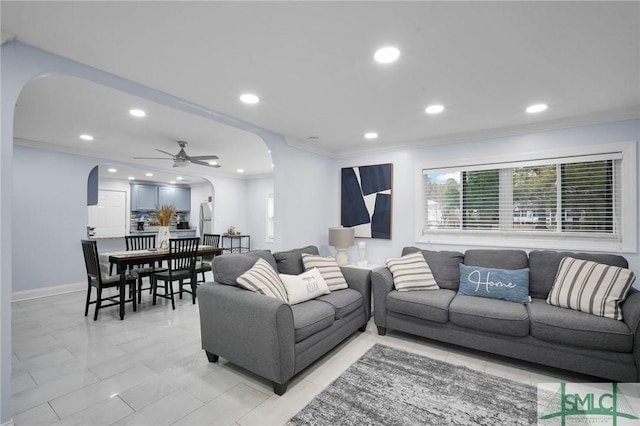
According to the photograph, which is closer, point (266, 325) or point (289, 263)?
point (266, 325)

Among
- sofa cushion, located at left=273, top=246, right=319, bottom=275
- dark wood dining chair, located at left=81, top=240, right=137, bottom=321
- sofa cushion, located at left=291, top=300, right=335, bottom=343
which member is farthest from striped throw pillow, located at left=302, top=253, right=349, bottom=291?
dark wood dining chair, located at left=81, top=240, right=137, bottom=321

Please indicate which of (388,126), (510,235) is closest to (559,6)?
(388,126)

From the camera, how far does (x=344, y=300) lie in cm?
296

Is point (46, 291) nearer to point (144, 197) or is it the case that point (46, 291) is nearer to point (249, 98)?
point (144, 197)

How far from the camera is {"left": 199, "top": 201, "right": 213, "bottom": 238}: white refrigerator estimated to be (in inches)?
340

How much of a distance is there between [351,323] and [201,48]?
276 centimetres

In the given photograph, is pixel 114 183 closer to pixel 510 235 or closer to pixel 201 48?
pixel 201 48

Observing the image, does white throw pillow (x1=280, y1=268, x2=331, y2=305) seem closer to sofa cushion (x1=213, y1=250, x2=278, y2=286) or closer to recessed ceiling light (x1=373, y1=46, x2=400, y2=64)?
sofa cushion (x1=213, y1=250, x2=278, y2=286)

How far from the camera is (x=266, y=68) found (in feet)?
7.04

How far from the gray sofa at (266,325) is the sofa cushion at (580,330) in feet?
5.37

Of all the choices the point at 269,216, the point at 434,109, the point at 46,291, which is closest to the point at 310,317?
the point at 434,109

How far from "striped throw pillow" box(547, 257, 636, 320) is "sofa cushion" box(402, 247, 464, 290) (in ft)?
2.85

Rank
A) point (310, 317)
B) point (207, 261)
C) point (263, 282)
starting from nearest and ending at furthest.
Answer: point (310, 317)
point (263, 282)
point (207, 261)

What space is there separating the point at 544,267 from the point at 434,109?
1.99 m
